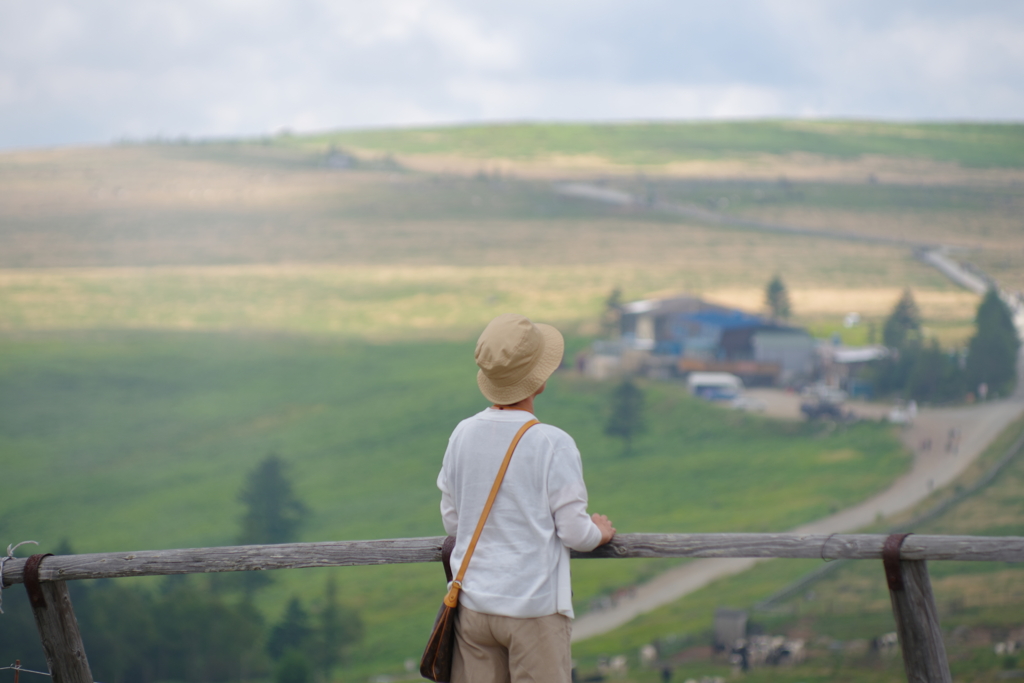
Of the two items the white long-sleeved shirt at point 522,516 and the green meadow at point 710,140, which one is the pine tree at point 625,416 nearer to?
the green meadow at point 710,140

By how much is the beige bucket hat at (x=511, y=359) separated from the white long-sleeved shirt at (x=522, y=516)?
8 centimetres

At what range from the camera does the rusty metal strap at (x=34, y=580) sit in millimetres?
2736

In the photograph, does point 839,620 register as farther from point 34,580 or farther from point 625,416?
point 34,580

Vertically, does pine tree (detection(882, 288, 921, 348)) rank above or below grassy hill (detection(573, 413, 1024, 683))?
above

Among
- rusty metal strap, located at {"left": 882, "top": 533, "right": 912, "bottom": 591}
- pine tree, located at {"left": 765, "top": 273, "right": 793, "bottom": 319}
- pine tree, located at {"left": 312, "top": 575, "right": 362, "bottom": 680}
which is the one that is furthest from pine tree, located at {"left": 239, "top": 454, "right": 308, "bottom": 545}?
rusty metal strap, located at {"left": 882, "top": 533, "right": 912, "bottom": 591}

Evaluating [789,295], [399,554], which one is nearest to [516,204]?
[789,295]

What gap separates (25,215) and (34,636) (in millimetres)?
24931

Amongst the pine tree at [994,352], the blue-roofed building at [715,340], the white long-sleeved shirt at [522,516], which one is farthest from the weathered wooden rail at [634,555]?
the pine tree at [994,352]

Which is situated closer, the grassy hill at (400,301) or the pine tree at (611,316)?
the grassy hill at (400,301)

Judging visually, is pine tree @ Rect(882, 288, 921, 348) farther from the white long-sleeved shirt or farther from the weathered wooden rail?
the white long-sleeved shirt

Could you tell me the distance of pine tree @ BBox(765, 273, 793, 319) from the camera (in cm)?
A: 3838

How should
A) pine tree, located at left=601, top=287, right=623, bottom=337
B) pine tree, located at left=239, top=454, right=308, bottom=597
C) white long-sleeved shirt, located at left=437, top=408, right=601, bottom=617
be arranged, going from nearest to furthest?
white long-sleeved shirt, located at left=437, top=408, right=601, bottom=617 < pine tree, located at left=239, top=454, right=308, bottom=597 < pine tree, located at left=601, top=287, right=623, bottom=337

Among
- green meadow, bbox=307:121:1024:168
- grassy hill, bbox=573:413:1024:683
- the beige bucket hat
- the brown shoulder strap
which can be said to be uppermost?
green meadow, bbox=307:121:1024:168

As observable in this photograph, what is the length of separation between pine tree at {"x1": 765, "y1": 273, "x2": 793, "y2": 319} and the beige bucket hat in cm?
3752
